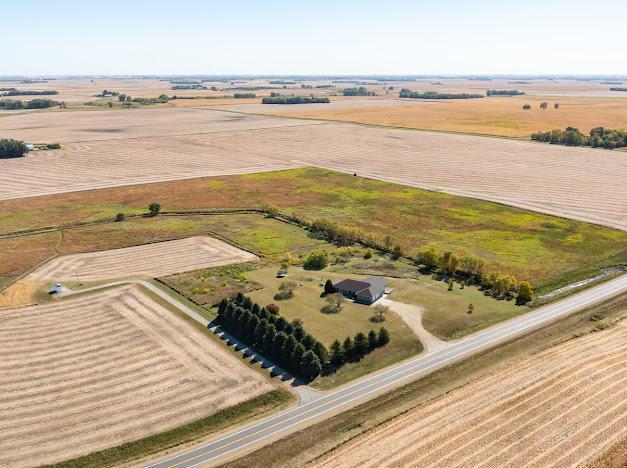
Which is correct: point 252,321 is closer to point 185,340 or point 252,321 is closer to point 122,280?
point 185,340

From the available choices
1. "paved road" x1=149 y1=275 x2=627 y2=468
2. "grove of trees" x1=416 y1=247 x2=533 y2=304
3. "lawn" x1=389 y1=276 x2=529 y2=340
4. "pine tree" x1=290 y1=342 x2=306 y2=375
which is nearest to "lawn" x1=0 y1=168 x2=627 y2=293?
"grove of trees" x1=416 y1=247 x2=533 y2=304

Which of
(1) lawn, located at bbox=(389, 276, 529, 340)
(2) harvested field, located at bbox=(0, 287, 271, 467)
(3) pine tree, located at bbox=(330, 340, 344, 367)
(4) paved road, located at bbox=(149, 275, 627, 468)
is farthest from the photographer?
(1) lawn, located at bbox=(389, 276, 529, 340)

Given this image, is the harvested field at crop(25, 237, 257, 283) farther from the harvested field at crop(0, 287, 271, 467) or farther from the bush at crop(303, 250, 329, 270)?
the harvested field at crop(0, 287, 271, 467)

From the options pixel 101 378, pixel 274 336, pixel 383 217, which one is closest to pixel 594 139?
pixel 383 217

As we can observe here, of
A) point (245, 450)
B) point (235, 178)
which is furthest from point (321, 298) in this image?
point (235, 178)

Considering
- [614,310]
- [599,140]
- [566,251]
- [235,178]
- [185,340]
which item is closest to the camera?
[185,340]

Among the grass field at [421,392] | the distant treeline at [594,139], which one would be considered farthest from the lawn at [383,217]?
the distant treeline at [594,139]
